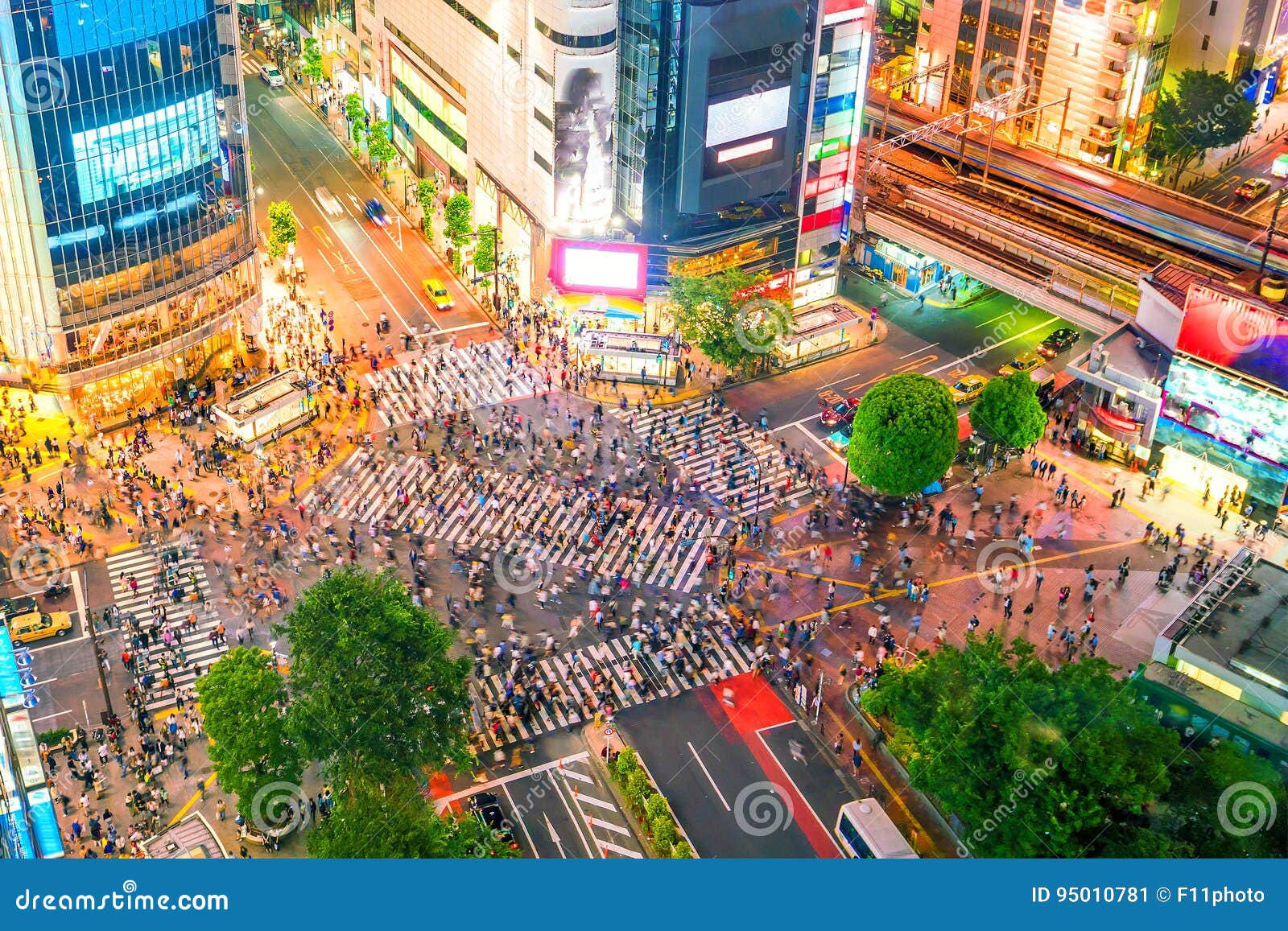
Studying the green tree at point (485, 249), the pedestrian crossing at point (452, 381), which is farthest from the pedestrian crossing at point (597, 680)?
the green tree at point (485, 249)

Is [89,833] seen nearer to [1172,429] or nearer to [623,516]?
[623,516]

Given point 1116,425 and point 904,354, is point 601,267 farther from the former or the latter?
point 1116,425

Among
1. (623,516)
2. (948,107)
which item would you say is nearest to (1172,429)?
(623,516)

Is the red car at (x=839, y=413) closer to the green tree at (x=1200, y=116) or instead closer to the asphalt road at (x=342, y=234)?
the asphalt road at (x=342, y=234)

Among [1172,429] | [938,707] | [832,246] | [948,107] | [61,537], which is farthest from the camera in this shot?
[948,107]

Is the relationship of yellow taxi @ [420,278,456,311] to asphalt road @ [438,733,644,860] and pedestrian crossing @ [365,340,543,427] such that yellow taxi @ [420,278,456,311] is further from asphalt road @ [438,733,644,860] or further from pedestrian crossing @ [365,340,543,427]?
asphalt road @ [438,733,644,860]

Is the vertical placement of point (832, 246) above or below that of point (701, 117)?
below
